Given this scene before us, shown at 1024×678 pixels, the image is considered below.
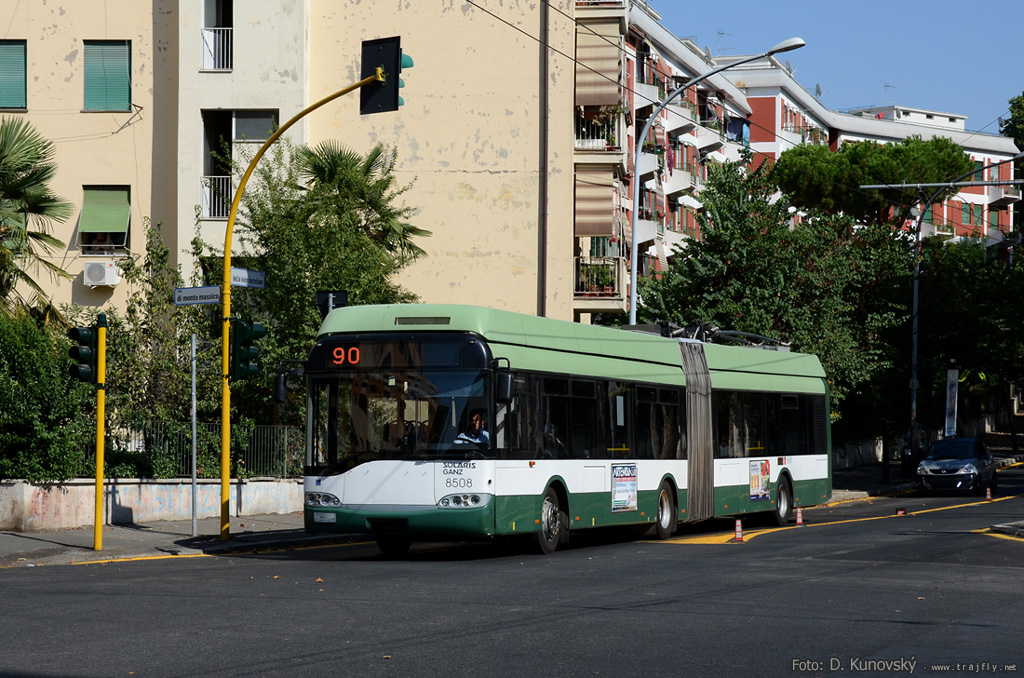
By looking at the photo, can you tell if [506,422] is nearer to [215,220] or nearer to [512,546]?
[512,546]

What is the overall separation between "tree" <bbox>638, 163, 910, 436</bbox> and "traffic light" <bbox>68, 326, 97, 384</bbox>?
2223 centimetres

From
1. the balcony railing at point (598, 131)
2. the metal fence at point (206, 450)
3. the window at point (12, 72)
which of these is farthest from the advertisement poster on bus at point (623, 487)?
the window at point (12, 72)

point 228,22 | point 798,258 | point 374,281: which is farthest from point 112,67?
point 798,258

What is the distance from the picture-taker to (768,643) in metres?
9.97

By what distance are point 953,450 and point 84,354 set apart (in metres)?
28.5

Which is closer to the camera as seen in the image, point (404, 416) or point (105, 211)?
point (404, 416)

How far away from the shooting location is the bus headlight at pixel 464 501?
16734 mm

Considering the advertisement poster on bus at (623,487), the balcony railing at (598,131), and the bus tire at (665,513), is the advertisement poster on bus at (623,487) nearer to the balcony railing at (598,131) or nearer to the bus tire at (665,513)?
the bus tire at (665,513)

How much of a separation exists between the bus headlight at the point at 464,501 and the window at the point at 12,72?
23.7 m

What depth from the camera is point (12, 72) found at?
119 feet

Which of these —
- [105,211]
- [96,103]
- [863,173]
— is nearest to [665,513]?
[105,211]

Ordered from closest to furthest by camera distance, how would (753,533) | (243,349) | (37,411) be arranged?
1. (243,349)
2. (37,411)
3. (753,533)

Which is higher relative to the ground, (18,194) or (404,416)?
(18,194)

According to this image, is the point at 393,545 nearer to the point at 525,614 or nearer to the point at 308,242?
the point at 525,614
